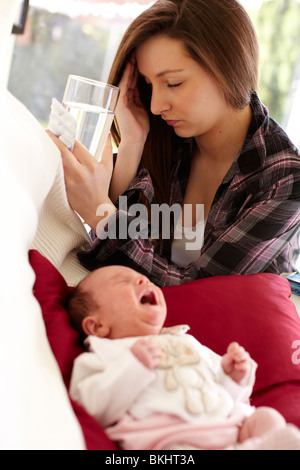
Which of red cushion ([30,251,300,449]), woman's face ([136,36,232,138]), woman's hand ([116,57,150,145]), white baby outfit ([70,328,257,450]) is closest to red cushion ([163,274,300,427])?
red cushion ([30,251,300,449])

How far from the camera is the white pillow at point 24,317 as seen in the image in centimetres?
65

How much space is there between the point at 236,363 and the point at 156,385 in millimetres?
158

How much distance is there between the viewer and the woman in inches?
57.2

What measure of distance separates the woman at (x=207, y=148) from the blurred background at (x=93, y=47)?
139 centimetres

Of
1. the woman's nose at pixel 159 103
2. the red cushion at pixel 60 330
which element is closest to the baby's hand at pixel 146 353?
the red cushion at pixel 60 330

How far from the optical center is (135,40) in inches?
61.2

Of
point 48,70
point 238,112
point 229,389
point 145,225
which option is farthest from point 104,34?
point 229,389

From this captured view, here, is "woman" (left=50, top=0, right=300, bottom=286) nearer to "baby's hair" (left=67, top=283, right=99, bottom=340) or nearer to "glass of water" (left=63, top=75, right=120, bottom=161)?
"glass of water" (left=63, top=75, right=120, bottom=161)

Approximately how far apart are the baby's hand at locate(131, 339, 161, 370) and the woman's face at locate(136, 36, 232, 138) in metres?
0.91

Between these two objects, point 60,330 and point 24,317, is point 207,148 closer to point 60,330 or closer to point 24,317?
point 60,330

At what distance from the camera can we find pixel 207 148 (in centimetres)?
186

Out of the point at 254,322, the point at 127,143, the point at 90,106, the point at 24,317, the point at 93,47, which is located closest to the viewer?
the point at 24,317

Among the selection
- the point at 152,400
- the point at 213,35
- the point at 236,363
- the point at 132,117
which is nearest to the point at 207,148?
the point at 132,117
